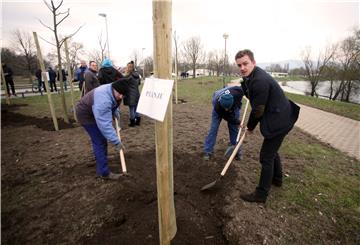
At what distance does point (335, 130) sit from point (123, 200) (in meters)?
7.37

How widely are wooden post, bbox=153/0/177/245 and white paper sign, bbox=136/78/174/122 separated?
0.09 meters

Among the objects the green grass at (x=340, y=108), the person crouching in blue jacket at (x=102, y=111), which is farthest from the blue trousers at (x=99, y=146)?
the green grass at (x=340, y=108)

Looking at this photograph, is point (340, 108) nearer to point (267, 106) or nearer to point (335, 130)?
point (335, 130)

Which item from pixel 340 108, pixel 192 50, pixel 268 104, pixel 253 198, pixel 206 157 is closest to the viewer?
pixel 268 104

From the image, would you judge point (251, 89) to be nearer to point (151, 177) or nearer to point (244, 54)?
point (244, 54)

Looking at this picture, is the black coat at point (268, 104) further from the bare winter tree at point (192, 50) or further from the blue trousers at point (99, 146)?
the bare winter tree at point (192, 50)

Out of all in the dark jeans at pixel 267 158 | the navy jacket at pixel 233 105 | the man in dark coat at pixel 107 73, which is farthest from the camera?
the man in dark coat at pixel 107 73

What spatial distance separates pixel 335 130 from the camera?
23.4ft

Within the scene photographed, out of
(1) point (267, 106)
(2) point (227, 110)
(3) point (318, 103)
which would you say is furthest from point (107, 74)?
(3) point (318, 103)

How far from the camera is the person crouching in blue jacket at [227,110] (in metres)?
3.56

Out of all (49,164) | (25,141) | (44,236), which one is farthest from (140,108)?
(25,141)

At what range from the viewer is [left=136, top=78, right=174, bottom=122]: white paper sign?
1.57m

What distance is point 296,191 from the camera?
3199mm

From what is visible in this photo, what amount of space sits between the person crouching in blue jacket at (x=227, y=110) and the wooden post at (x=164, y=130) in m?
1.92
